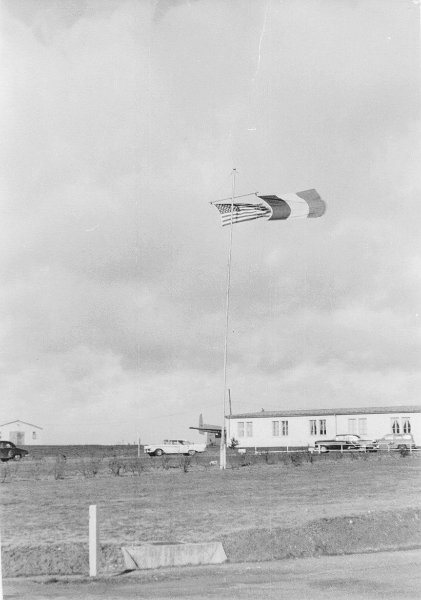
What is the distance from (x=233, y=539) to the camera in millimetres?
11789

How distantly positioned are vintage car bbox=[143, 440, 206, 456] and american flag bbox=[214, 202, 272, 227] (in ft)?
70.3

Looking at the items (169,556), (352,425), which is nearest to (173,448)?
(352,425)

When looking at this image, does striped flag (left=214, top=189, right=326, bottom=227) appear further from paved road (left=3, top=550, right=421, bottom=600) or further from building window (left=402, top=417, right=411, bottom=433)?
building window (left=402, top=417, right=411, bottom=433)

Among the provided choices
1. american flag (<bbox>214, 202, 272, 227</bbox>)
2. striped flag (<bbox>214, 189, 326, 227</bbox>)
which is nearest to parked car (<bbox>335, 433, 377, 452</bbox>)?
american flag (<bbox>214, 202, 272, 227</bbox>)

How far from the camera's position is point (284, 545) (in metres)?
11.8

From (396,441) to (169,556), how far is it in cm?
4019

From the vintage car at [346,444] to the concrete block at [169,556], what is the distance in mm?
34912

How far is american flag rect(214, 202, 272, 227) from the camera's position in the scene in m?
26.5

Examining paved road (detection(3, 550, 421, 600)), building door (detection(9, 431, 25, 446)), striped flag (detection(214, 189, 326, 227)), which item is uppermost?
striped flag (detection(214, 189, 326, 227))

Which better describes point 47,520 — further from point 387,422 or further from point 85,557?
point 387,422

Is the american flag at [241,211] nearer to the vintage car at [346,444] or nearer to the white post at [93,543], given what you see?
the white post at [93,543]

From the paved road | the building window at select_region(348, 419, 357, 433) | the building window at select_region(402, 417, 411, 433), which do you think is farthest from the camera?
the building window at select_region(348, 419, 357, 433)

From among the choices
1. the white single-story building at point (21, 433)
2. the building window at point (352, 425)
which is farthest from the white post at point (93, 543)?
the white single-story building at point (21, 433)

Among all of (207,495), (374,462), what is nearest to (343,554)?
(207,495)
